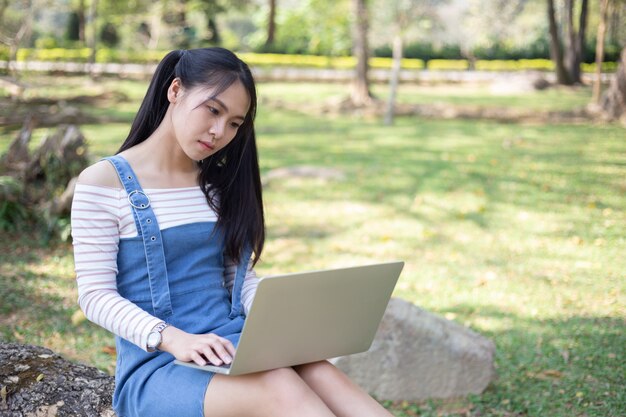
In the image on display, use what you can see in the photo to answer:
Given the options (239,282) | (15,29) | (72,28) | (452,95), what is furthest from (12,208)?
(72,28)

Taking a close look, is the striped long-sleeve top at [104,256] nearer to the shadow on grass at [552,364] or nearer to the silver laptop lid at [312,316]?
the silver laptop lid at [312,316]

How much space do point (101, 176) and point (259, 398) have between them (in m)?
0.72

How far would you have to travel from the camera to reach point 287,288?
1.64 metres

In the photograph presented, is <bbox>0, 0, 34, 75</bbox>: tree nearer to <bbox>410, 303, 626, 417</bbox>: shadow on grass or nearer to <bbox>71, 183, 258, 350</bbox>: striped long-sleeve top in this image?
<bbox>410, 303, 626, 417</bbox>: shadow on grass

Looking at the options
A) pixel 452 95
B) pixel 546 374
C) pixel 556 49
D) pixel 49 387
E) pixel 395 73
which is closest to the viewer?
pixel 49 387

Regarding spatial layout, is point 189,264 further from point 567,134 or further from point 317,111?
point 317,111

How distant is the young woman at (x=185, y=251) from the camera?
1760 mm

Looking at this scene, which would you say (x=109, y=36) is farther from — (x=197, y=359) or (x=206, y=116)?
(x=197, y=359)

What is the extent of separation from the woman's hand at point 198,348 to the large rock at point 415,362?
1.58 metres

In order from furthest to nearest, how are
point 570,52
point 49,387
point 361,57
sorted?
point 570,52
point 361,57
point 49,387

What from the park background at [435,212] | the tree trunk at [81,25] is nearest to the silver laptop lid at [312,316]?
the park background at [435,212]

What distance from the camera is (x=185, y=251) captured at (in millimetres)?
2057

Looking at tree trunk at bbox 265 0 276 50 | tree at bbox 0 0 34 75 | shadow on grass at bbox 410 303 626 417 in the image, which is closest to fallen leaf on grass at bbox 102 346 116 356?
shadow on grass at bbox 410 303 626 417

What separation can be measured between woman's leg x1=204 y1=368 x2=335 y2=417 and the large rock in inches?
62.1
